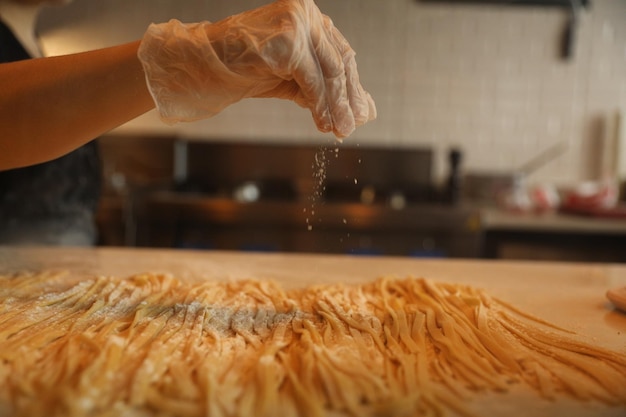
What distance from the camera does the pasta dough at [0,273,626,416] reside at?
60 cm

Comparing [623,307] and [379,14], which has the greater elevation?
[379,14]

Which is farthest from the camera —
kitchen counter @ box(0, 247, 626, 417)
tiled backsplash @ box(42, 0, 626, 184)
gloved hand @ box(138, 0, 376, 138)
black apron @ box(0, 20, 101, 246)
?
tiled backsplash @ box(42, 0, 626, 184)

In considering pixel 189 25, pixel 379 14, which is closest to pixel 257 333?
pixel 189 25

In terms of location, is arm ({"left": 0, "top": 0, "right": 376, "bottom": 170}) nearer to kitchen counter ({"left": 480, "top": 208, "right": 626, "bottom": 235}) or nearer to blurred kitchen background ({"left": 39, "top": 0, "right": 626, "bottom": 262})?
blurred kitchen background ({"left": 39, "top": 0, "right": 626, "bottom": 262})

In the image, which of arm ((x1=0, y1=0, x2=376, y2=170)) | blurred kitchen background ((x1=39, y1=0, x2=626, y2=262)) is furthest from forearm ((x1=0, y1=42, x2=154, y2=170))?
blurred kitchen background ((x1=39, y1=0, x2=626, y2=262))

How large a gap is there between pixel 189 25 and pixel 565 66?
→ 308 centimetres

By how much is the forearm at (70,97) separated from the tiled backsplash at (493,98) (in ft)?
6.89

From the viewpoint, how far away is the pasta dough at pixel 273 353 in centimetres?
60

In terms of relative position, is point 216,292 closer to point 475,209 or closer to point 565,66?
point 475,209

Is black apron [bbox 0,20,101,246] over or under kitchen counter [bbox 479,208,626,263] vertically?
over

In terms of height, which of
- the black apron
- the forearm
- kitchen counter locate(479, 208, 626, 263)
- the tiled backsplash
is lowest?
kitchen counter locate(479, 208, 626, 263)

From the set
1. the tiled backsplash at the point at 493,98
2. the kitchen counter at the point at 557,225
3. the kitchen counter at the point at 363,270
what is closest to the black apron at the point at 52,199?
the kitchen counter at the point at 363,270

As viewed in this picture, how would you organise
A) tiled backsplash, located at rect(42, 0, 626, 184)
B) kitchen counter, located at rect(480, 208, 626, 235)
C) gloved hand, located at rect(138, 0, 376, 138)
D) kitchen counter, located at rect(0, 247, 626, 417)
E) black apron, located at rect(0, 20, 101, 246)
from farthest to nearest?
1. tiled backsplash, located at rect(42, 0, 626, 184)
2. kitchen counter, located at rect(480, 208, 626, 235)
3. black apron, located at rect(0, 20, 101, 246)
4. kitchen counter, located at rect(0, 247, 626, 417)
5. gloved hand, located at rect(138, 0, 376, 138)

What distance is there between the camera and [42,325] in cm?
83
